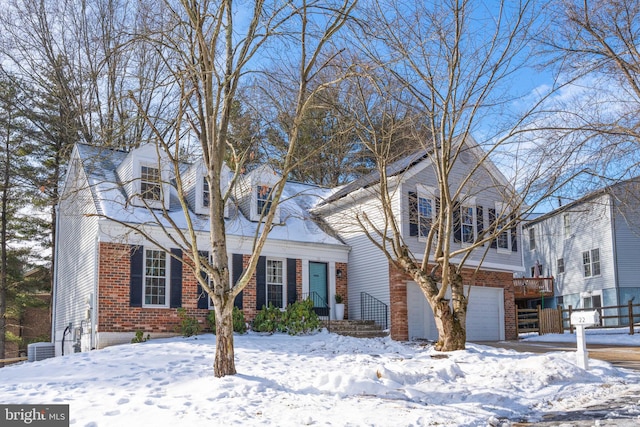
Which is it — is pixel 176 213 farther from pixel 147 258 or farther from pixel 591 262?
pixel 591 262

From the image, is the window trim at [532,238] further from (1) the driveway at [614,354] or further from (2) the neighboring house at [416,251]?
(1) the driveway at [614,354]

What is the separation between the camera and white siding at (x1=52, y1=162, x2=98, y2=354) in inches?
650

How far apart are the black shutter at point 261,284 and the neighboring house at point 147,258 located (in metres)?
0.03

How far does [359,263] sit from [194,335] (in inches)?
251

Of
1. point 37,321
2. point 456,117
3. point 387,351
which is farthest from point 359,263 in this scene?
point 37,321

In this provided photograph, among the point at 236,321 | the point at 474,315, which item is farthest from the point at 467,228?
the point at 236,321

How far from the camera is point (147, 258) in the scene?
651 inches

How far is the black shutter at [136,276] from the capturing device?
1588 cm

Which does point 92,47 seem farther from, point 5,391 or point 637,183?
point 637,183

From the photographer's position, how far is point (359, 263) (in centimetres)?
2002

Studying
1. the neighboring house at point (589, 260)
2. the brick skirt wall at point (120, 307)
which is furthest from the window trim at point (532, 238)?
the brick skirt wall at point (120, 307)

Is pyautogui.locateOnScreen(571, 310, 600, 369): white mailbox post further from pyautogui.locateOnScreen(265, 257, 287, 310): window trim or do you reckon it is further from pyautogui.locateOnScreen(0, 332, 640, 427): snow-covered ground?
pyautogui.locateOnScreen(265, 257, 287, 310): window trim

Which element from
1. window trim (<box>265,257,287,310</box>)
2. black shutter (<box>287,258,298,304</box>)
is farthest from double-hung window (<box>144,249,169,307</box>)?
black shutter (<box>287,258,298,304</box>)

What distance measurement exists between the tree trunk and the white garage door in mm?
10814
